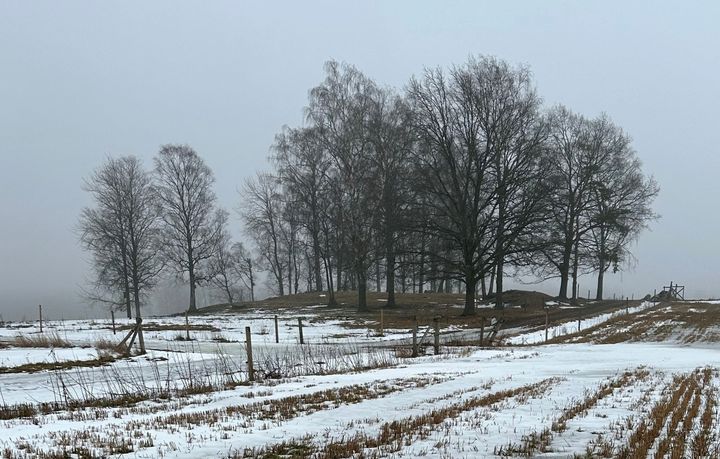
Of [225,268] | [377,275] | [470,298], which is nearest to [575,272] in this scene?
[377,275]

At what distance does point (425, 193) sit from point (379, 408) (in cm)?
2888

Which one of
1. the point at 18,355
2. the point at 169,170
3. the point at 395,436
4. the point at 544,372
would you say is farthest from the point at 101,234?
the point at 395,436

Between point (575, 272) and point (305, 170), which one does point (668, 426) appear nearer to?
point (305, 170)

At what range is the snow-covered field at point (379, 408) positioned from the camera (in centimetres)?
648

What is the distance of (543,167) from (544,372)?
24240mm

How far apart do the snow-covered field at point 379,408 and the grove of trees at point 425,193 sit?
19016 mm

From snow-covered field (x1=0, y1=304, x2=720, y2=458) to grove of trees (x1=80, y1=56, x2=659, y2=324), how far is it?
62.4 feet

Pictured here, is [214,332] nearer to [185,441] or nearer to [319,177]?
[319,177]

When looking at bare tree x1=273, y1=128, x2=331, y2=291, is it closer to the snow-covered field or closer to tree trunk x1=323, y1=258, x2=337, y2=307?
tree trunk x1=323, y1=258, x2=337, y2=307

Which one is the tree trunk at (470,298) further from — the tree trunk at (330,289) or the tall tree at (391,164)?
the tree trunk at (330,289)

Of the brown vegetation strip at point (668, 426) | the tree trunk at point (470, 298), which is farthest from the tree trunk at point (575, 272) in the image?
the brown vegetation strip at point (668, 426)

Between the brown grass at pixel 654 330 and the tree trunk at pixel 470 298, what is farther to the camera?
the tree trunk at pixel 470 298

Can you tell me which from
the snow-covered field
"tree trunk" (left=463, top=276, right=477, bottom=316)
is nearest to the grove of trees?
"tree trunk" (left=463, top=276, right=477, bottom=316)

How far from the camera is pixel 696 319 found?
1270 inches
